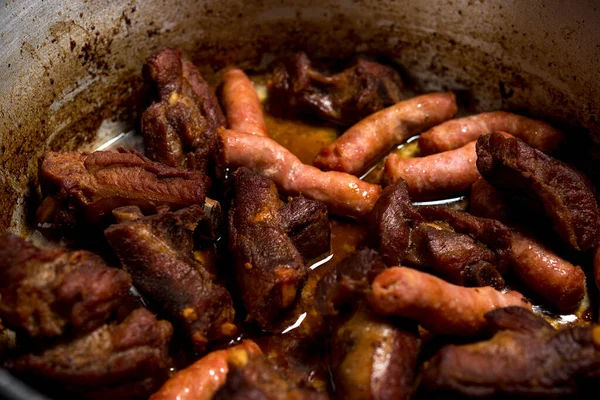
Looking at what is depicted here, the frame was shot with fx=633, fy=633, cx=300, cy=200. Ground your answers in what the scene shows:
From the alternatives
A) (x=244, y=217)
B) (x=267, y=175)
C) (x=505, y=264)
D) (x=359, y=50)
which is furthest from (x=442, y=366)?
(x=359, y=50)

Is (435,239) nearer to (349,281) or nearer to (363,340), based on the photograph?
(349,281)

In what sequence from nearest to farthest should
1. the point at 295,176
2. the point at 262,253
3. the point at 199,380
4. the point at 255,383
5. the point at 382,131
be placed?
the point at 255,383 < the point at 199,380 < the point at 262,253 < the point at 295,176 < the point at 382,131

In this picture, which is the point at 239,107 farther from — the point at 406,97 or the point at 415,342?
the point at 415,342

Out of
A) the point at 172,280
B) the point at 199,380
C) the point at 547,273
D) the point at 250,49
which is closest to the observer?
the point at 199,380

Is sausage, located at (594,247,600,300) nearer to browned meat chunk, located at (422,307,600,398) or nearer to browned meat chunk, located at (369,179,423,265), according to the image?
browned meat chunk, located at (422,307,600,398)

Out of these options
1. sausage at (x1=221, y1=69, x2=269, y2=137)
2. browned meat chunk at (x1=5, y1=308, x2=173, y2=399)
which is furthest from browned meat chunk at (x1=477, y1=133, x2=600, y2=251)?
browned meat chunk at (x1=5, y1=308, x2=173, y2=399)

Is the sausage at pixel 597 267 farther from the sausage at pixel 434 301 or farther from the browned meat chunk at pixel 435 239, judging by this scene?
the sausage at pixel 434 301

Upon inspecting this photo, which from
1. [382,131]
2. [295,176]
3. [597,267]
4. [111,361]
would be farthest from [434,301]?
[382,131]
